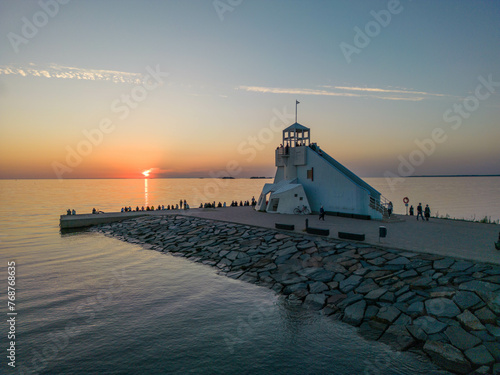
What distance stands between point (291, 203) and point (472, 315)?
24.5 meters

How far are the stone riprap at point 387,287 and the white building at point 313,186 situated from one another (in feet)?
36.1

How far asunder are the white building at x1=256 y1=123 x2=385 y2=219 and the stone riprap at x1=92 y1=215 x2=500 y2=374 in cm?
1099

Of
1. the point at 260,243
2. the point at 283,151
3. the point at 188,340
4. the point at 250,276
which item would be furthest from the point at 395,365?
the point at 283,151

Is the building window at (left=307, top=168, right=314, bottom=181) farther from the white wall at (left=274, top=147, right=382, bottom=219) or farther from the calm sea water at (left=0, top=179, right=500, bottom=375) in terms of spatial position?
the calm sea water at (left=0, top=179, right=500, bottom=375)

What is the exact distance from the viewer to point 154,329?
1159 cm

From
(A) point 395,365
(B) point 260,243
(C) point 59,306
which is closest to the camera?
(A) point 395,365

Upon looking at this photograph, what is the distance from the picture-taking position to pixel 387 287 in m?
13.5

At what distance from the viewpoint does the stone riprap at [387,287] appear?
32.1 feet

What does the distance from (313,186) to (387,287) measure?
2129 centimetres

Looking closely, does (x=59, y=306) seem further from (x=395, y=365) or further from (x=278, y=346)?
(x=395, y=365)

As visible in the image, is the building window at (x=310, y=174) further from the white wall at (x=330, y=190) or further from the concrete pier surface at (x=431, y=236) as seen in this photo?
the concrete pier surface at (x=431, y=236)

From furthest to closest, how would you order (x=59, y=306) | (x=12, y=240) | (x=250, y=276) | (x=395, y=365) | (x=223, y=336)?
(x=12, y=240) → (x=250, y=276) → (x=59, y=306) → (x=223, y=336) → (x=395, y=365)

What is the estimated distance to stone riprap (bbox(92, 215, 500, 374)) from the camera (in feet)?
32.1

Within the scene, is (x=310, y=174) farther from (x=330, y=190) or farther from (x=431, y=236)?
(x=431, y=236)
